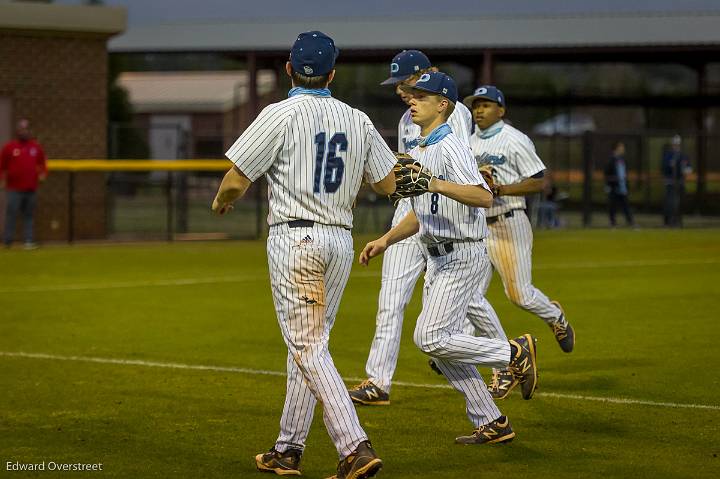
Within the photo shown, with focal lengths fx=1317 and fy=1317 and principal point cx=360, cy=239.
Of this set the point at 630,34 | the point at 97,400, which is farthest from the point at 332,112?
the point at 630,34

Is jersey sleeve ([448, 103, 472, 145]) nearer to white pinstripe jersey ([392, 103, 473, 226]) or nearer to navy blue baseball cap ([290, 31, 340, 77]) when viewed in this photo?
white pinstripe jersey ([392, 103, 473, 226])

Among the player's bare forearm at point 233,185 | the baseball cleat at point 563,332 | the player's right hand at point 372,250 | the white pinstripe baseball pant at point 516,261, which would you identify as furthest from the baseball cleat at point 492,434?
the baseball cleat at point 563,332

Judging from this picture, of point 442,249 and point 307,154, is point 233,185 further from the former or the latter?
point 442,249

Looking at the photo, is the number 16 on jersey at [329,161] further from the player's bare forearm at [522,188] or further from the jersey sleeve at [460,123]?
the player's bare forearm at [522,188]

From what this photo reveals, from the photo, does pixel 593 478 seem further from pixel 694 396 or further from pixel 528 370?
pixel 694 396

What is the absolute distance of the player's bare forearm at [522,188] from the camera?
10.2 metres

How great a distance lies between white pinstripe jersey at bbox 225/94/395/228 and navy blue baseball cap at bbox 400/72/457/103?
0.98 m

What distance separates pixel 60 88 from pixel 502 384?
19.5 meters

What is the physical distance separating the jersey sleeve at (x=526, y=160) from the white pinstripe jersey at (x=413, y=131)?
34.3 inches

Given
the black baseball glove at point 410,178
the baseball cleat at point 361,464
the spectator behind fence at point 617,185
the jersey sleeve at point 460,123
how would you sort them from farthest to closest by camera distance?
the spectator behind fence at point 617,185
the jersey sleeve at point 460,123
the black baseball glove at point 410,178
the baseball cleat at point 361,464

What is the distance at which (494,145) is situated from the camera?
10664 millimetres

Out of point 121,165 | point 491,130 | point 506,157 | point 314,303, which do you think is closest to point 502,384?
point 506,157

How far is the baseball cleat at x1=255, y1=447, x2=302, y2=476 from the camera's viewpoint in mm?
7035

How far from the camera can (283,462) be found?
7039mm
